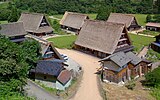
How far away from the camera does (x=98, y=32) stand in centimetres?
3703

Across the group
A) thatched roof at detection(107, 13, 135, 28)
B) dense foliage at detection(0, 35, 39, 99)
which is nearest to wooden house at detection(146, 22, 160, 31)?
thatched roof at detection(107, 13, 135, 28)

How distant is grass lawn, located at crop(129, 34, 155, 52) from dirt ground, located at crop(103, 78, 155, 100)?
12.2m

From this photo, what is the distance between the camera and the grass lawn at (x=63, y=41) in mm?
40647

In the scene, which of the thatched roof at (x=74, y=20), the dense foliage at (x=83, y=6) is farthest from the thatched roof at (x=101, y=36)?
the dense foliage at (x=83, y=6)

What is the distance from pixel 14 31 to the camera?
36.9 meters

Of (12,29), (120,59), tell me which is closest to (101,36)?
(120,59)

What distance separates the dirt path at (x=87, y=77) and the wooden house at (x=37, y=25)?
30.3 feet

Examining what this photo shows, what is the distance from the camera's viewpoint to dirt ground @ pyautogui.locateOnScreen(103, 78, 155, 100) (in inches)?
967

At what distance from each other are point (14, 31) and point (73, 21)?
1607cm

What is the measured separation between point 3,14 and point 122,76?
3885cm

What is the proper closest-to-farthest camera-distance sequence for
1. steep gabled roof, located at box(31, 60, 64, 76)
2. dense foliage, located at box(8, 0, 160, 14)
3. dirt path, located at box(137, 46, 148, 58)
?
steep gabled roof, located at box(31, 60, 64, 76), dirt path, located at box(137, 46, 148, 58), dense foliage, located at box(8, 0, 160, 14)

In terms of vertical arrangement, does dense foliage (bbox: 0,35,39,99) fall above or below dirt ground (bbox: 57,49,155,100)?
above

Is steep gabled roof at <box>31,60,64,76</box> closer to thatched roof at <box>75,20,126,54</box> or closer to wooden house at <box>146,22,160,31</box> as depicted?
thatched roof at <box>75,20,126,54</box>

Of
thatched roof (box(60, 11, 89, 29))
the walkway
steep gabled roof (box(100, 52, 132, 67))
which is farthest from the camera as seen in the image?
thatched roof (box(60, 11, 89, 29))
